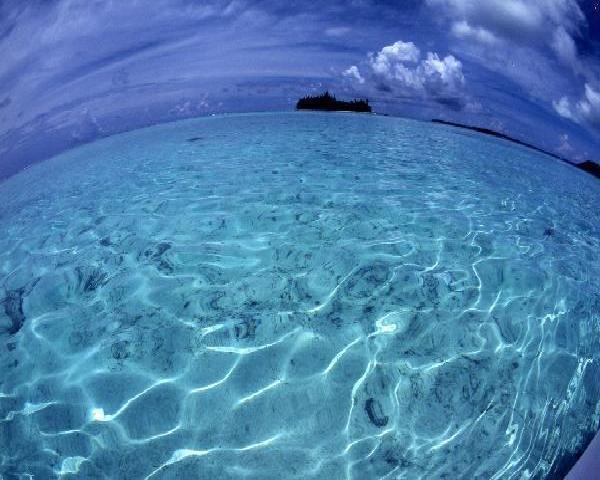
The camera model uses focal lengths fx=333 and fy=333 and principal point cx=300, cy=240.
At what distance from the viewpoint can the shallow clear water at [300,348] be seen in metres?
2.10

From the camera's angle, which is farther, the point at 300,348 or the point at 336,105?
the point at 336,105

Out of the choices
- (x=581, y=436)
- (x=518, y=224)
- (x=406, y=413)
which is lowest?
(x=518, y=224)

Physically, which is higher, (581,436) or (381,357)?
(381,357)

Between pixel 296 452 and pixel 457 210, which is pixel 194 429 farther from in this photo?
pixel 457 210

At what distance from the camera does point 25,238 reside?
6.08 meters

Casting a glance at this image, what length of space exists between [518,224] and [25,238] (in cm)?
881

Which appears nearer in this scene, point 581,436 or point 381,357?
point 581,436

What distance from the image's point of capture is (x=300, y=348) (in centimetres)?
268

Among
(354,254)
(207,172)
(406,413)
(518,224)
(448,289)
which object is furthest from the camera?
(207,172)

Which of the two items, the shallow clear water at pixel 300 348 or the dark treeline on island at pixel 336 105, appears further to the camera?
the dark treeline on island at pixel 336 105

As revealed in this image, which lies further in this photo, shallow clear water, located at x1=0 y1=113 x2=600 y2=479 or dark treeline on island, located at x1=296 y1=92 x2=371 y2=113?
dark treeline on island, located at x1=296 y1=92 x2=371 y2=113

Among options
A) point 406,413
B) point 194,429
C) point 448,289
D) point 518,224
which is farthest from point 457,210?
point 194,429

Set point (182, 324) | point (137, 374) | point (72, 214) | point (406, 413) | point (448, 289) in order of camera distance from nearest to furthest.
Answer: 1. point (406, 413)
2. point (137, 374)
3. point (182, 324)
4. point (448, 289)
5. point (72, 214)

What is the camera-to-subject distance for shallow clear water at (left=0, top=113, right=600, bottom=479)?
210 cm
